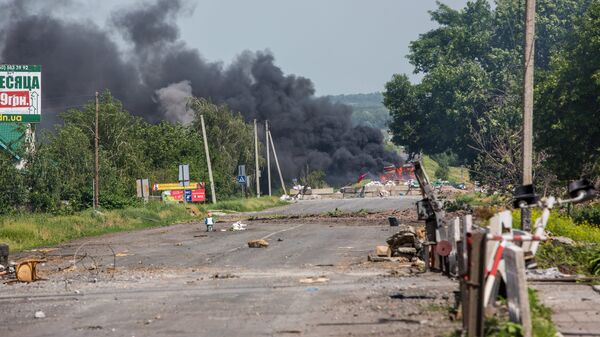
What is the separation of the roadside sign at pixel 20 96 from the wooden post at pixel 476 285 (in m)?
43.6

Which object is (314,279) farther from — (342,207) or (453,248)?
(342,207)

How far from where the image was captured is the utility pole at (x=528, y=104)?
24031mm

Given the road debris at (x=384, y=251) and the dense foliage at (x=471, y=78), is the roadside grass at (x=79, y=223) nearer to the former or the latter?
the road debris at (x=384, y=251)

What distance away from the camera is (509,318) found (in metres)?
11.4

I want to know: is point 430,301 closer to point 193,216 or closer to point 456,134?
point 193,216

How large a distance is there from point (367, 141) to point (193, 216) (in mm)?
66433

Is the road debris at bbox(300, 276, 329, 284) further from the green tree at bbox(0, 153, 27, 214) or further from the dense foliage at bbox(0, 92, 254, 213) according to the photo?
the dense foliage at bbox(0, 92, 254, 213)

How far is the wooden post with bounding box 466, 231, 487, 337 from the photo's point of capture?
10.1m

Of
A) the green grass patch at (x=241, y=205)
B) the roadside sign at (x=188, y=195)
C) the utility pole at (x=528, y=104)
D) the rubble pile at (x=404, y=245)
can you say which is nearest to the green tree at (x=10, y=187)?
the rubble pile at (x=404, y=245)

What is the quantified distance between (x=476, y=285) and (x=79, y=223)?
35440mm

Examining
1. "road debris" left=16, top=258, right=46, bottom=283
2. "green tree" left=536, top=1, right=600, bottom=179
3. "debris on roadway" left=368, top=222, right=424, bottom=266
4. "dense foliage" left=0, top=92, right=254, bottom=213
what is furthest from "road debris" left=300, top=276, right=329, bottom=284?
"dense foliage" left=0, top=92, right=254, bottom=213

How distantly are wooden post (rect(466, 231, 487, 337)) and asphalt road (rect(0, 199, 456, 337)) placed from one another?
1486 mm

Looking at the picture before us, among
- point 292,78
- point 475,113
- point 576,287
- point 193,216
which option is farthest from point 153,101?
point 576,287

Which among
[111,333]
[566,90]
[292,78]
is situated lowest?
[111,333]
